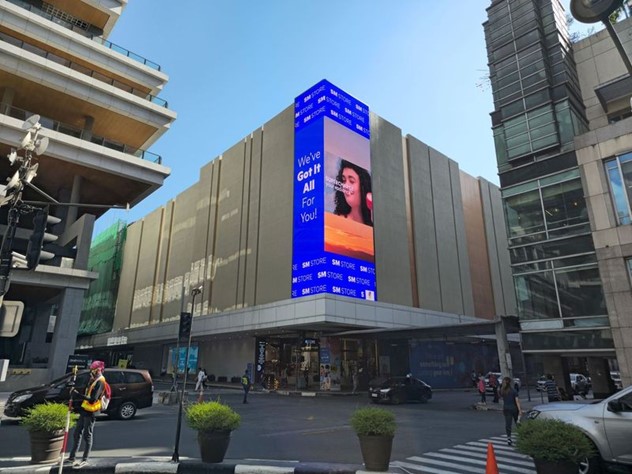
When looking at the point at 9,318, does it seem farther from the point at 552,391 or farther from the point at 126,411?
the point at 552,391

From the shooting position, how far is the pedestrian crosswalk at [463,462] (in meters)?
8.55

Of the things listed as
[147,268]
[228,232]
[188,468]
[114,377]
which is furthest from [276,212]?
[147,268]

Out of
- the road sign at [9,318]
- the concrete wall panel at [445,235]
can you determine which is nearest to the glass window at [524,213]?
the concrete wall panel at [445,235]

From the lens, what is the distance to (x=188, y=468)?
324 inches

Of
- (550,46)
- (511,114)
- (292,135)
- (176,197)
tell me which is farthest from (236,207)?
(550,46)

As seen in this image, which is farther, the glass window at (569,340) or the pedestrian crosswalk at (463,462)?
the glass window at (569,340)

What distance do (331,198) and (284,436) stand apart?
23.2 m

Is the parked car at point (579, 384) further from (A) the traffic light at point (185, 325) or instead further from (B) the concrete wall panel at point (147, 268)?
(B) the concrete wall panel at point (147, 268)

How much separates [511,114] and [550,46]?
15.1 ft

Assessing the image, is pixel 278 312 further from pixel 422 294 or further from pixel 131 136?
pixel 131 136

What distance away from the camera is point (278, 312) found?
3469 centimetres

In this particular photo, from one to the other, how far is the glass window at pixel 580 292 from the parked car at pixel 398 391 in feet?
32.1

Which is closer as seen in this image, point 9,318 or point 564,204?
point 9,318

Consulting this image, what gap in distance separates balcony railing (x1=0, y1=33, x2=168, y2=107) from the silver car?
35852 millimetres
